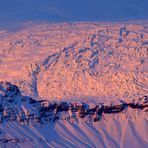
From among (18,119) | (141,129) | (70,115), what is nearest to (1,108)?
(18,119)

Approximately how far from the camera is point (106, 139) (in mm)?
140125

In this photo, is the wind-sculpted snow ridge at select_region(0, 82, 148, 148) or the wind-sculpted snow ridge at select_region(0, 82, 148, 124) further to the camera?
the wind-sculpted snow ridge at select_region(0, 82, 148, 124)

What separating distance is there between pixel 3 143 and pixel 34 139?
5.91 metres

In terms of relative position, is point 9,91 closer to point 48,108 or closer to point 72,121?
point 48,108

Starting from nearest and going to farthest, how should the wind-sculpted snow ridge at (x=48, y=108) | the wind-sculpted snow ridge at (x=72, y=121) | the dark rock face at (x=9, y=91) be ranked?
the wind-sculpted snow ridge at (x=72, y=121) → the wind-sculpted snow ridge at (x=48, y=108) → the dark rock face at (x=9, y=91)


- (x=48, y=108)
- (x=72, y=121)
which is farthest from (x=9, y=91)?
(x=72, y=121)

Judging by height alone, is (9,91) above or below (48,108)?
above

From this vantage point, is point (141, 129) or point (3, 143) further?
point (141, 129)

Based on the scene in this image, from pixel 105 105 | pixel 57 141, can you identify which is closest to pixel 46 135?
pixel 57 141

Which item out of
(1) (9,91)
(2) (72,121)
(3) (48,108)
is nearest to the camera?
(3) (48,108)

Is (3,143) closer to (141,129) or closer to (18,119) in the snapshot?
(18,119)

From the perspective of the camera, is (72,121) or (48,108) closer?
(48,108)

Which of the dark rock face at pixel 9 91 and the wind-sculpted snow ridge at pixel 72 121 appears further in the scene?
the dark rock face at pixel 9 91

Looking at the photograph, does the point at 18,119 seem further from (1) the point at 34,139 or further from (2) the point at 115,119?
(2) the point at 115,119
